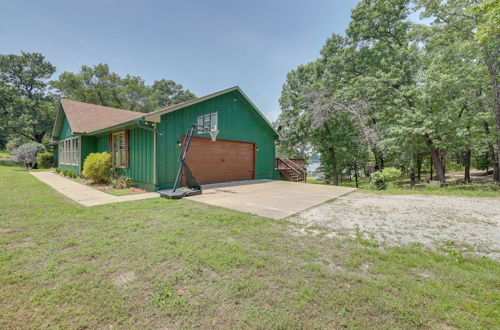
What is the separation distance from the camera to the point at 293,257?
2.76 metres

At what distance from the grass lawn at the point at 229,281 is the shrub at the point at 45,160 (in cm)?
2187

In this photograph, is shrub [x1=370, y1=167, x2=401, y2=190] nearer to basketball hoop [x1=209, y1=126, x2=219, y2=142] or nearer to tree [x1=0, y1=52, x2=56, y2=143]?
basketball hoop [x1=209, y1=126, x2=219, y2=142]

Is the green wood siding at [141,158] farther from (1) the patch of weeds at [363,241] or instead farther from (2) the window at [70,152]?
(1) the patch of weeds at [363,241]

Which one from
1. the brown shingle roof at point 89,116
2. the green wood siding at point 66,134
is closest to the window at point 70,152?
the green wood siding at point 66,134

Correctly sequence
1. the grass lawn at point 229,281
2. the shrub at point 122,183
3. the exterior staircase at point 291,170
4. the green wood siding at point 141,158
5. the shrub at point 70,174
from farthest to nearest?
1. the exterior staircase at point 291,170
2. the shrub at point 70,174
3. the shrub at point 122,183
4. the green wood siding at point 141,158
5. the grass lawn at point 229,281

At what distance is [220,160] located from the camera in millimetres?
10258

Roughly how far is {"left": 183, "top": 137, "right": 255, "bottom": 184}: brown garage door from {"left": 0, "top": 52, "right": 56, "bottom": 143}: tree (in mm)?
26284

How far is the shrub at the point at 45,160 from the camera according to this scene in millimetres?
19250

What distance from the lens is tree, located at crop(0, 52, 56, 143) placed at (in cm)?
2322

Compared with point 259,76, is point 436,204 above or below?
below

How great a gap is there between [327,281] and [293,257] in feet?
1.95

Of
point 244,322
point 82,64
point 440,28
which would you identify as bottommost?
point 244,322

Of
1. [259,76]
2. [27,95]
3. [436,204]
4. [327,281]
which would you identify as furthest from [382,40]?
[27,95]

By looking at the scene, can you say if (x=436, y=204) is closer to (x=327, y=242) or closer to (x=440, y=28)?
(x=327, y=242)
